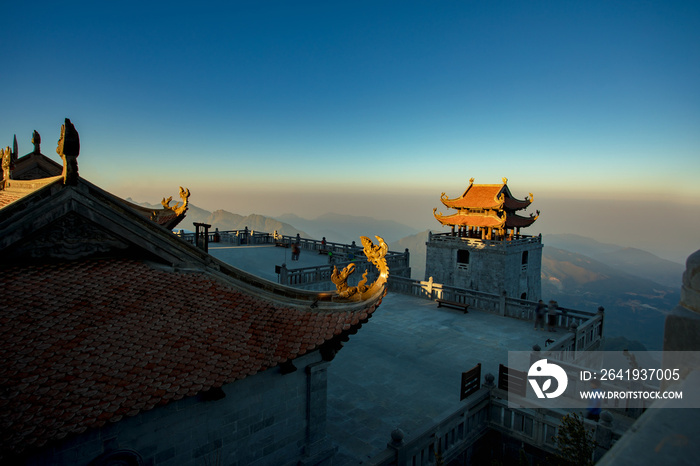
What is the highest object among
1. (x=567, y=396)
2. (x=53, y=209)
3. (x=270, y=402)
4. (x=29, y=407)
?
(x=53, y=209)

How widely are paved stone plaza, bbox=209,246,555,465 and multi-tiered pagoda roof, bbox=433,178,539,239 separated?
47.2 ft

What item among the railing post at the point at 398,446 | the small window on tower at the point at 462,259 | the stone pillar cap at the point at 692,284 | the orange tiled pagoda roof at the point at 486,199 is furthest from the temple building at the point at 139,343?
the orange tiled pagoda roof at the point at 486,199

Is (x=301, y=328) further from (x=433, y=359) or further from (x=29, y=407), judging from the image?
(x=433, y=359)

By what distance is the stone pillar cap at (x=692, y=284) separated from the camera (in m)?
2.08

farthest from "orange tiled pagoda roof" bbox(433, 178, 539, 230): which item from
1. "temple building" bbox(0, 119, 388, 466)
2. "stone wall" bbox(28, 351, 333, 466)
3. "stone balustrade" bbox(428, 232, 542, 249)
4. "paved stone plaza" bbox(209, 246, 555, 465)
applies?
"stone wall" bbox(28, 351, 333, 466)

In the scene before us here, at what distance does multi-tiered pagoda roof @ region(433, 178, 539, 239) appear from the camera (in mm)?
32500

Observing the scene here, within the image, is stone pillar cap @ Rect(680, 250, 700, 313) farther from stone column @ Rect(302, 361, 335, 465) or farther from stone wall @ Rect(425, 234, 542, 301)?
stone wall @ Rect(425, 234, 542, 301)

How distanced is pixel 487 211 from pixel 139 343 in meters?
31.8

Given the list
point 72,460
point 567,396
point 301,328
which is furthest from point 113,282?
point 567,396

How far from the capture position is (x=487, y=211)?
109 feet

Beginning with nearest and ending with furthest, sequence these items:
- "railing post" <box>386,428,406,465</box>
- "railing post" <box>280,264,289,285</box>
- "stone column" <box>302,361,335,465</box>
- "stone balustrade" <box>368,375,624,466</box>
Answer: "railing post" <box>386,428,406,465</box> → "stone column" <box>302,361,335,465</box> → "stone balustrade" <box>368,375,624,466</box> → "railing post" <box>280,264,289,285</box>

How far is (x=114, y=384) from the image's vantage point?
4.85 m

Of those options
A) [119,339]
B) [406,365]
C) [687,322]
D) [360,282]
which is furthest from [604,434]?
[119,339]

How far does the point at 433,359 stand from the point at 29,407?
1179cm
